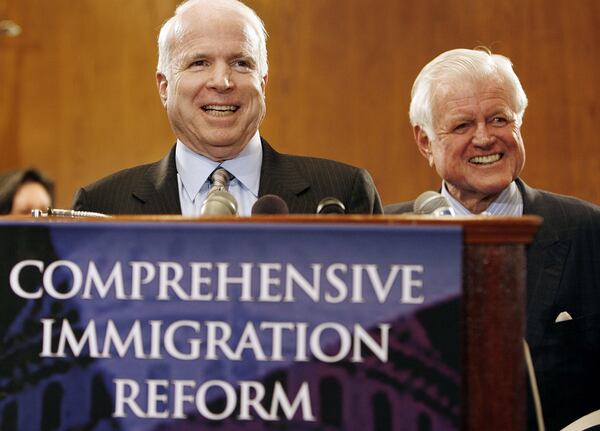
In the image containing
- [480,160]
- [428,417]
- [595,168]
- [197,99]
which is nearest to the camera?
[428,417]

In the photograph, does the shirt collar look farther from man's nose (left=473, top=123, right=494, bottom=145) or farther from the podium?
the podium

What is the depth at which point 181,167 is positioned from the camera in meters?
2.28

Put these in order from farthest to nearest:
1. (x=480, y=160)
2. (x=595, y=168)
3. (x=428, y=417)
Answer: (x=595, y=168)
(x=480, y=160)
(x=428, y=417)

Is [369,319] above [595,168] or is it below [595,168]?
below

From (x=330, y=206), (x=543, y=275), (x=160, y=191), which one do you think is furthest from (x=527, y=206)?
(x=330, y=206)

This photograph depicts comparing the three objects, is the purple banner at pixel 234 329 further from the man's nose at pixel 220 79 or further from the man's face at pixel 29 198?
the man's face at pixel 29 198

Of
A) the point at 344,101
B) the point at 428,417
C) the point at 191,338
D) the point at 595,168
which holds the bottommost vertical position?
the point at 428,417

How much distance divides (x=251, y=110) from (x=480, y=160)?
73 centimetres

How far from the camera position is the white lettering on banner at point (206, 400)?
1.28 metres

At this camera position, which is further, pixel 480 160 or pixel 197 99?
pixel 480 160

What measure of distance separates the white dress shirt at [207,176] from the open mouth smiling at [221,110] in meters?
0.10

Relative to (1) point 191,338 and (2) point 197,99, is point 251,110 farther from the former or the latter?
(1) point 191,338

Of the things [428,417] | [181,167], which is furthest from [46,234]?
[181,167]

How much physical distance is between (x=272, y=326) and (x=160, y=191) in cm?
100
